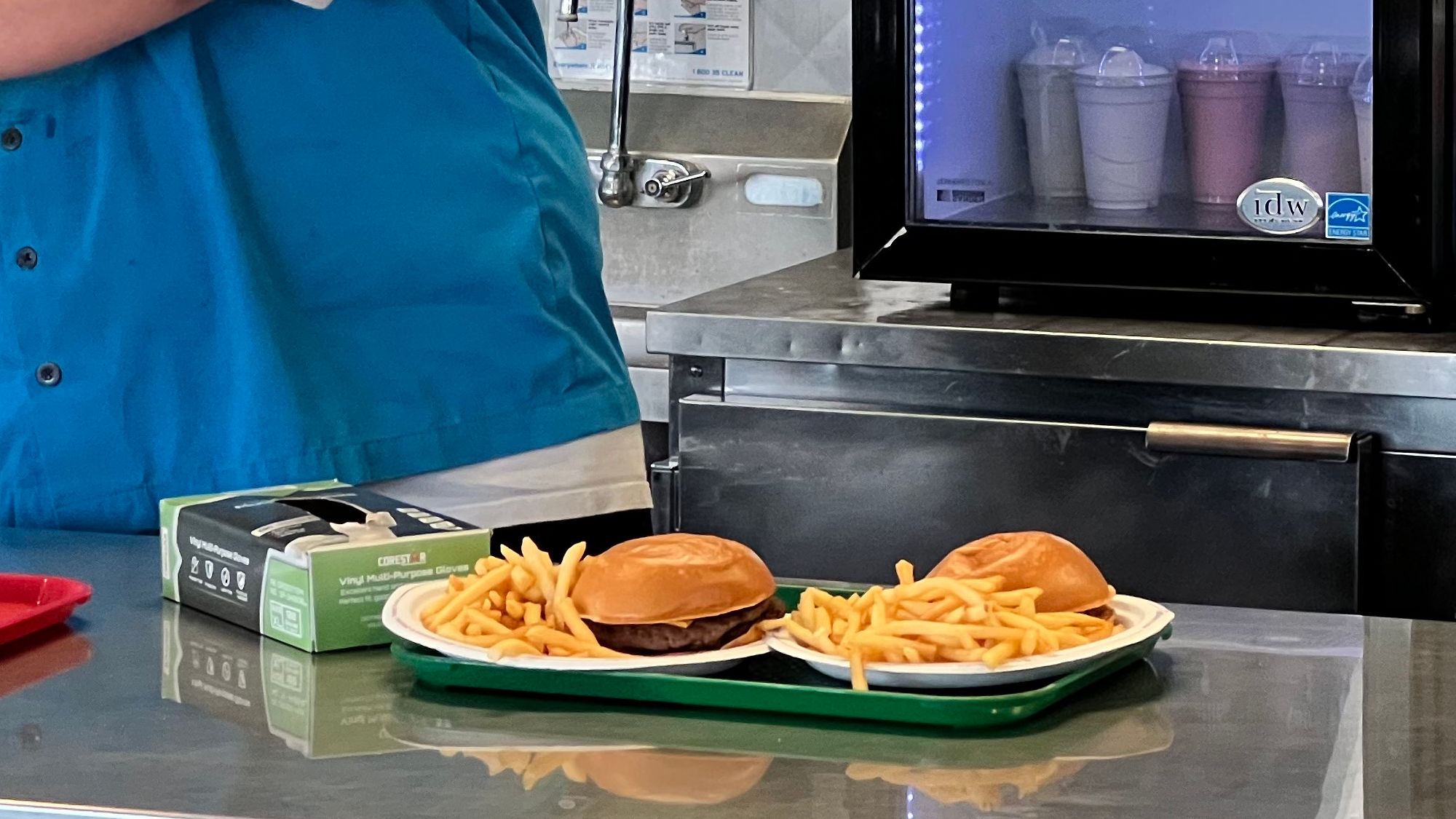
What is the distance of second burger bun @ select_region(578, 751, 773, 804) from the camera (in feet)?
2.63

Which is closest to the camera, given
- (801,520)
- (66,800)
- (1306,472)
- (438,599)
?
(66,800)

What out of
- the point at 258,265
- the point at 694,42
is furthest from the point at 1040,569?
the point at 694,42

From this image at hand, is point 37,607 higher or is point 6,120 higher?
point 6,120

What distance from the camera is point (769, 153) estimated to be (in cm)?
280

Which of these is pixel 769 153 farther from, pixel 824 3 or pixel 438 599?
pixel 438 599

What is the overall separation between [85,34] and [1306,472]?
1.08 meters

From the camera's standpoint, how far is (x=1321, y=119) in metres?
1.89

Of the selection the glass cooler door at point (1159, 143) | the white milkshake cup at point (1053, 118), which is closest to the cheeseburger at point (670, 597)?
the glass cooler door at point (1159, 143)

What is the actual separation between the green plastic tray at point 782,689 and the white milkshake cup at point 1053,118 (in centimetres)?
111

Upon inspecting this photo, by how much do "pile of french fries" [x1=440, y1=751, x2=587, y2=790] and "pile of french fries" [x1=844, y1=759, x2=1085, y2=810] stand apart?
0.11 meters

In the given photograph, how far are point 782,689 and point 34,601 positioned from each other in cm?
47

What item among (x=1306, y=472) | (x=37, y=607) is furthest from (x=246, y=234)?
(x=1306, y=472)

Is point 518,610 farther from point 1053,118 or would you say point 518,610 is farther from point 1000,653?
point 1053,118

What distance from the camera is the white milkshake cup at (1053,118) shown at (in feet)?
6.59
